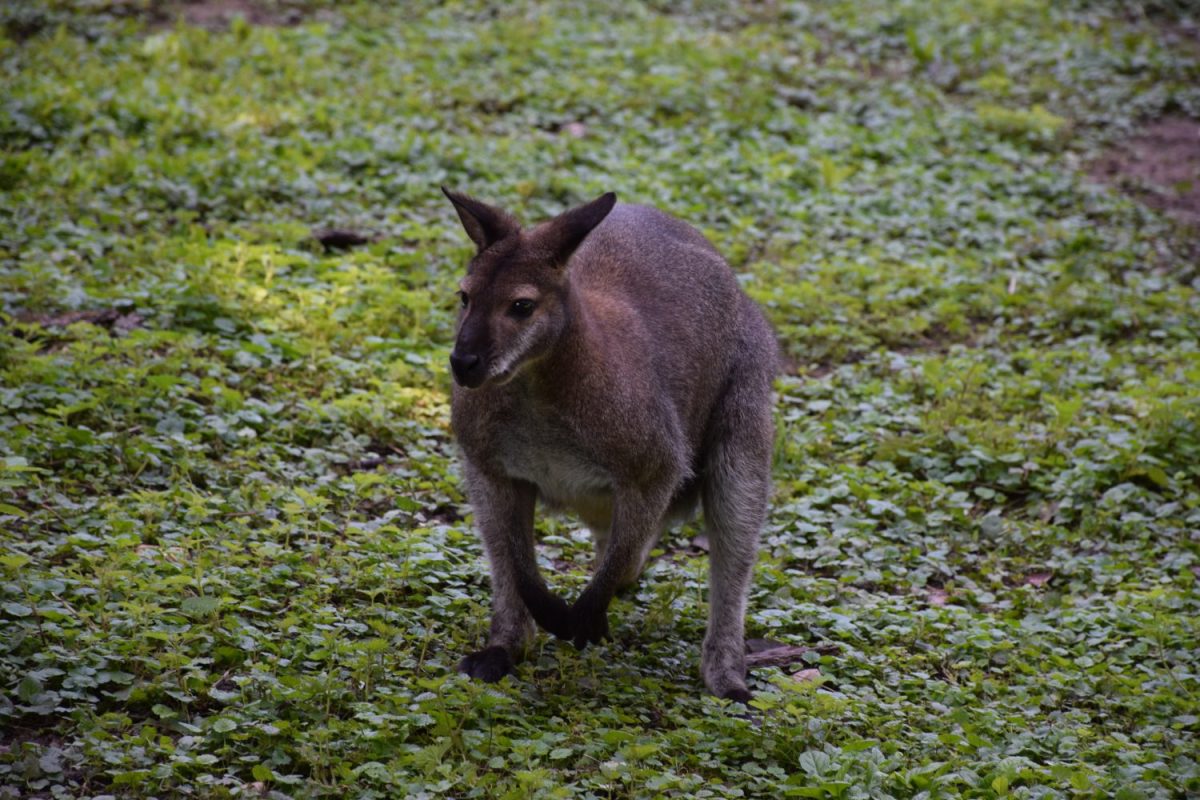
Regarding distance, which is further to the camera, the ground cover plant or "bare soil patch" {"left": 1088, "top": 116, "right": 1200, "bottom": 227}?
"bare soil patch" {"left": 1088, "top": 116, "right": 1200, "bottom": 227}

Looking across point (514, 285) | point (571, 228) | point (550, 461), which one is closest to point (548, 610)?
point (550, 461)

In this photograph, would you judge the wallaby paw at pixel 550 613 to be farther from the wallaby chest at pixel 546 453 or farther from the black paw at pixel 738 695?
the black paw at pixel 738 695

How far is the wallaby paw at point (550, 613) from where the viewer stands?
475 centimetres

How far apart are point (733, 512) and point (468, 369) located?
1.63 meters

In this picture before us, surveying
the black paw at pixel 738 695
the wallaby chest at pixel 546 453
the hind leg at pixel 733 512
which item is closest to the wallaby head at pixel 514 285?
the wallaby chest at pixel 546 453

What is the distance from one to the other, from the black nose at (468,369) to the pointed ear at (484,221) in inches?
21.3

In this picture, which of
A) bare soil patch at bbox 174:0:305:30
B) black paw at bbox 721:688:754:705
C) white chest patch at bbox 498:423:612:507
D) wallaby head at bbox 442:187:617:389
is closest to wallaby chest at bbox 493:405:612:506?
white chest patch at bbox 498:423:612:507

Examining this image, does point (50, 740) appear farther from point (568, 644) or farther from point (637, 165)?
point (637, 165)

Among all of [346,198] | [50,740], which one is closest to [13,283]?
[346,198]

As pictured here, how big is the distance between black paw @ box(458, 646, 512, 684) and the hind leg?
33.4 inches

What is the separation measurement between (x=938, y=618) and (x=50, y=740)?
11.5ft

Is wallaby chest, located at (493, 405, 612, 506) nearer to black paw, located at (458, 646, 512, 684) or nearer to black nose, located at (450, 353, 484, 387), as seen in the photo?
black nose, located at (450, 353, 484, 387)

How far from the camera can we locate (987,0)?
1437 centimetres

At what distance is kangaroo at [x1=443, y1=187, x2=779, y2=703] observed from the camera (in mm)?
4531
